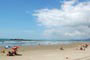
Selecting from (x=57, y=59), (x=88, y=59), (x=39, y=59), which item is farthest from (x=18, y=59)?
(x=88, y=59)

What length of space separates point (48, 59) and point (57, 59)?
873 mm

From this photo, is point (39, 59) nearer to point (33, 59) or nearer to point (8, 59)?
point (33, 59)

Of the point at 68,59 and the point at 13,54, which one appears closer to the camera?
the point at 68,59

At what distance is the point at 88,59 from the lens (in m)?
19.8

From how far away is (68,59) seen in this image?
19.6 meters

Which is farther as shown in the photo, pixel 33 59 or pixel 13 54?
pixel 13 54

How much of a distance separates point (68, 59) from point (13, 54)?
6.79 m

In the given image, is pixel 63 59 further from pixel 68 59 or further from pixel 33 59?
pixel 33 59

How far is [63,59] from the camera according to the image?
19641 millimetres

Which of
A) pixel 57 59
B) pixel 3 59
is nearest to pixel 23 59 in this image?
pixel 3 59

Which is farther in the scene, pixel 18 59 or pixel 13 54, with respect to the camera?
pixel 13 54

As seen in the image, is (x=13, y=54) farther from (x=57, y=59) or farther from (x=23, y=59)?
(x=57, y=59)

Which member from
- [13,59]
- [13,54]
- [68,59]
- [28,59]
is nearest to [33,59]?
[28,59]

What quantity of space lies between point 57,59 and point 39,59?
5.57 ft
